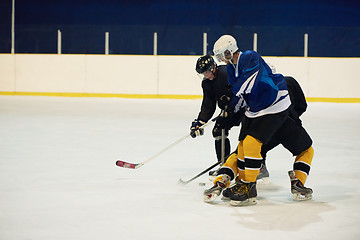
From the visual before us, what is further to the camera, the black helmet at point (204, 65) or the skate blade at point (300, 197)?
the black helmet at point (204, 65)

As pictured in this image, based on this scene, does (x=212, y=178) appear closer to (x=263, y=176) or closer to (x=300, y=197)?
(x=263, y=176)

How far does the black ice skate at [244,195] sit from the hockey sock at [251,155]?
55mm

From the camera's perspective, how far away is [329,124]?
7406 millimetres

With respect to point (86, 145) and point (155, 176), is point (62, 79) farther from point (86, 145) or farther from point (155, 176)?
point (155, 176)

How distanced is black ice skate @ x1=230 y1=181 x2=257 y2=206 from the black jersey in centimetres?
71

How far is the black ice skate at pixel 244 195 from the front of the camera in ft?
10.5

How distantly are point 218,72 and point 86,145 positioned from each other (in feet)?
6.49

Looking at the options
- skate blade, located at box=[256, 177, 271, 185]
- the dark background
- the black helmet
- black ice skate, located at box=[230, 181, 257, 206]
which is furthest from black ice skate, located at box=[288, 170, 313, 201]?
the dark background

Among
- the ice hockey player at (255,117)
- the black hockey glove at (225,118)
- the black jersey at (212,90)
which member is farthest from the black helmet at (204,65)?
the ice hockey player at (255,117)

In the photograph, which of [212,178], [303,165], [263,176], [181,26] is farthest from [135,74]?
[303,165]

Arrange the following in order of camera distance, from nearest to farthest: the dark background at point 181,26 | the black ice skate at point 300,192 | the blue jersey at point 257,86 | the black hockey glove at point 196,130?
the blue jersey at point 257,86 < the black ice skate at point 300,192 < the black hockey glove at point 196,130 < the dark background at point 181,26

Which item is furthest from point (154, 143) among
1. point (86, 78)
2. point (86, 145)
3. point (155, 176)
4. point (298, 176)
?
point (86, 78)

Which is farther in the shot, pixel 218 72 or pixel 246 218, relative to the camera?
pixel 218 72

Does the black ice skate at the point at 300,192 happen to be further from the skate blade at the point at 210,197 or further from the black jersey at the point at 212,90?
the black jersey at the point at 212,90
